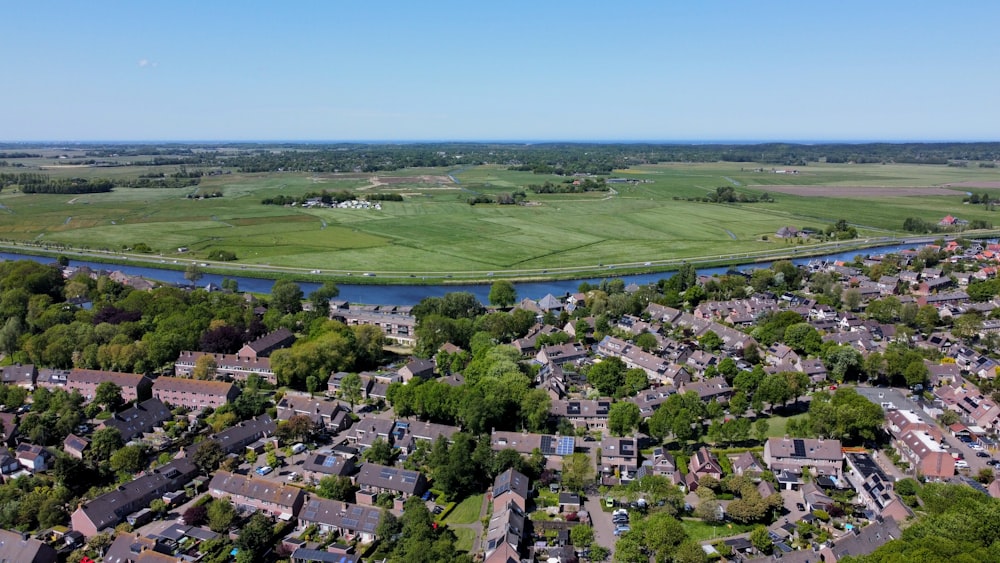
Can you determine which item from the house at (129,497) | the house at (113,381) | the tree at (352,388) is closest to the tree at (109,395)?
the house at (113,381)

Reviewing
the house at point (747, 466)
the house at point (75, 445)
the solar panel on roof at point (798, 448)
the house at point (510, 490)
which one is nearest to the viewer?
the house at point (510, 490)

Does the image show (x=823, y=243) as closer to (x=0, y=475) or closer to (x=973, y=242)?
(x=973, y=242)

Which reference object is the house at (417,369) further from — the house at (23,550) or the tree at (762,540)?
the tree at (762,540)

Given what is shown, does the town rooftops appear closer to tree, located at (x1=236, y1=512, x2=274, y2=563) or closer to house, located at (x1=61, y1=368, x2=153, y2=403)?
tree, located at (x1=236, y1=512, x2=274, y2=563)

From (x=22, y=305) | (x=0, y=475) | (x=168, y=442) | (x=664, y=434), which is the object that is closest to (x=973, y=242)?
(x=664, y=434)

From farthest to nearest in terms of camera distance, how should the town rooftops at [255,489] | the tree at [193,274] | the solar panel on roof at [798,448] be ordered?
the tree at [193,274] < the solar panel on roof at [798,448] < the town rooftops at [255,489]

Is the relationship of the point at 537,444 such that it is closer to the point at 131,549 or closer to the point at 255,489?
the point at 255,489

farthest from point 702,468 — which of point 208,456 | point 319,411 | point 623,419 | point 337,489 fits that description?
point 208,456
